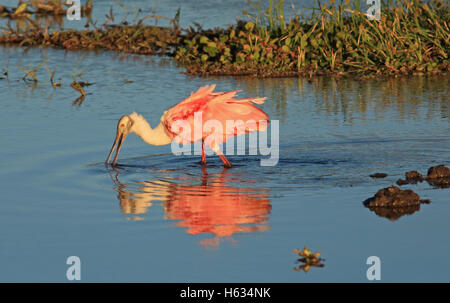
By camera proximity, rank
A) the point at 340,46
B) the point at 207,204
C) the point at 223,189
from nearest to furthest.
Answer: the point at 207,204 → the point at 223,189 → the point at 340,46

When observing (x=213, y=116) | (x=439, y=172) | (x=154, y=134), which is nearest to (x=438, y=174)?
(x=439, y=172)

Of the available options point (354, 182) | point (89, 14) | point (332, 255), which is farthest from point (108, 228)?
point (89, 14)

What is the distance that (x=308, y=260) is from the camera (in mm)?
6594

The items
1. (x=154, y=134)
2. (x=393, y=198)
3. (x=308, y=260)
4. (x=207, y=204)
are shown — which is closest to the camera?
(x=308, y=260)

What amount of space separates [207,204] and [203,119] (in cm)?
207

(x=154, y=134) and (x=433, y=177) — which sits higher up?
(x=154, y=134)

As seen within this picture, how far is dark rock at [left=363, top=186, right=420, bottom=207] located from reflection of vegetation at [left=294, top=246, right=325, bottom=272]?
62.4 inches

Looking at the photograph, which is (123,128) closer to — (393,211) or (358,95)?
(393,211)

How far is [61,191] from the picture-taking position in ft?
30.0

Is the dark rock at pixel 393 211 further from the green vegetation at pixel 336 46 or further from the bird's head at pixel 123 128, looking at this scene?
the green vegetation at pixel 336 46

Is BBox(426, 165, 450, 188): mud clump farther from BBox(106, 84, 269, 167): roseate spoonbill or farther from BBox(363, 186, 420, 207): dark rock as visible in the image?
BBox(106, 84, 269, 167): roseate spoonbill

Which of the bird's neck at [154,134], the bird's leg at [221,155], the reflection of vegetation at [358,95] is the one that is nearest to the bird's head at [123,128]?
the bird's neck at [154,134]

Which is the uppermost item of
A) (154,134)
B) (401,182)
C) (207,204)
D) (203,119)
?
(203,119)

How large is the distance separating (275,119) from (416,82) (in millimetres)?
3482
